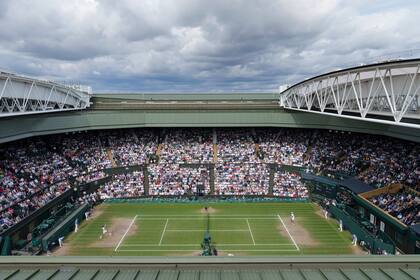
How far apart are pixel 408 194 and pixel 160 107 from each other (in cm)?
3125

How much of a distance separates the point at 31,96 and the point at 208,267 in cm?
2523

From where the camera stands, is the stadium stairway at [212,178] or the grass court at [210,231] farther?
the stadium stairway at [212,178]

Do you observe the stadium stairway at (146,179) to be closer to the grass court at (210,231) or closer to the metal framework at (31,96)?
the grass court at (210,231)

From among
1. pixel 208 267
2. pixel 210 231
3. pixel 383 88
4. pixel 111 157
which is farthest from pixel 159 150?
pixel 208 267

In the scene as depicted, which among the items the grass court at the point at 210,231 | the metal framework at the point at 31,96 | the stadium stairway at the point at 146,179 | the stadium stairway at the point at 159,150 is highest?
A: the metal framework at the point at 31,96

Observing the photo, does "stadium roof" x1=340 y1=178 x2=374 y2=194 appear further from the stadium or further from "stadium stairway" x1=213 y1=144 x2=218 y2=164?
"stadium stairway" x1=213 y1=144 x2=218 y2=164

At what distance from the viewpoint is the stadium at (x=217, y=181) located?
1892 cm

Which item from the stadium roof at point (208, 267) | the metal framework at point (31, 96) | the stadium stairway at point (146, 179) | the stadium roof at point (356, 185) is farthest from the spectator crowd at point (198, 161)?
the stadium roof at point (208, 267)

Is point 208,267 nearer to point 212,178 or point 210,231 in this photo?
point 210,231

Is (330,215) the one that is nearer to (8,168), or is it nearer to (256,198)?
(256,198)

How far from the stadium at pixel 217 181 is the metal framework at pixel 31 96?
216 millimetres

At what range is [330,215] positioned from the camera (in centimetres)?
3319

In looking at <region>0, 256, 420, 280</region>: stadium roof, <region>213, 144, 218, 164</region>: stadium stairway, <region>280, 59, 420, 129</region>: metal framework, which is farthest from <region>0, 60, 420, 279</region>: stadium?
<region>213, 144, 218, 164</region>: stadium stairway

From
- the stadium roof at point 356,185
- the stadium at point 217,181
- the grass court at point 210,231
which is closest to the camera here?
the stadium at point 217,181
